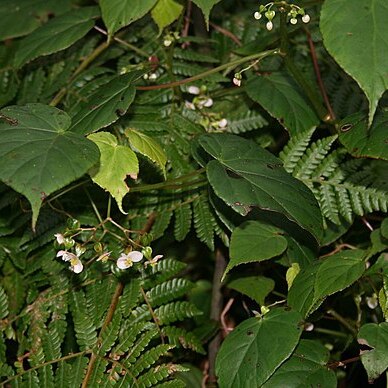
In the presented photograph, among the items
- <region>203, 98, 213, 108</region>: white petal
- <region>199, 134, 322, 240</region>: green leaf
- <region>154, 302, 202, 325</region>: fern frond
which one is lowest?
<region>154, 302, 202, 325</region>: fern frond

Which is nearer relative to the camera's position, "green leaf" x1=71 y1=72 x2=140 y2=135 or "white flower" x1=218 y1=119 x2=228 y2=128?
"green leaf" x1=71 y1=72 x2=140 y2=135

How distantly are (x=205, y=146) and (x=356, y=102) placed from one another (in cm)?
69

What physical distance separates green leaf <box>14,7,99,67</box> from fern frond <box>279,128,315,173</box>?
26.8 inches

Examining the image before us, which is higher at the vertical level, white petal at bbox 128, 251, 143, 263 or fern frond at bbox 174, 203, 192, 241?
white petal at bbox 128, 251, 143, 263

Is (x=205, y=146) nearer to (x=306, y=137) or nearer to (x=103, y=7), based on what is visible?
(x=306, y=137)

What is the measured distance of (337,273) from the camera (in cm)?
152

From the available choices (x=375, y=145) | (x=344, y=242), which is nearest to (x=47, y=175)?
(x=375, y=145)

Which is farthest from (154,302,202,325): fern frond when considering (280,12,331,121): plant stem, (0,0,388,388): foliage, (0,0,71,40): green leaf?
(0,0,71,40): green leaf

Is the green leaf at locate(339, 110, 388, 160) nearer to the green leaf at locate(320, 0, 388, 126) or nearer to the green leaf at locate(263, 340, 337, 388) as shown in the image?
the green leaf at locate(320, 0, 388, 126)

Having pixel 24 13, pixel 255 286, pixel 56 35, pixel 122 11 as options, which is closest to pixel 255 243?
pixel 255 286

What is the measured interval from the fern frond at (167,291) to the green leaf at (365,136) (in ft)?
1.83

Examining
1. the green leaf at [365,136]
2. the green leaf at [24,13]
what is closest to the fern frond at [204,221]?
the green leaf at [365,136]

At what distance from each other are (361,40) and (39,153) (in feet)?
2.12

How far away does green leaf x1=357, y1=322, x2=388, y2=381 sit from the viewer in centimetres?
143
